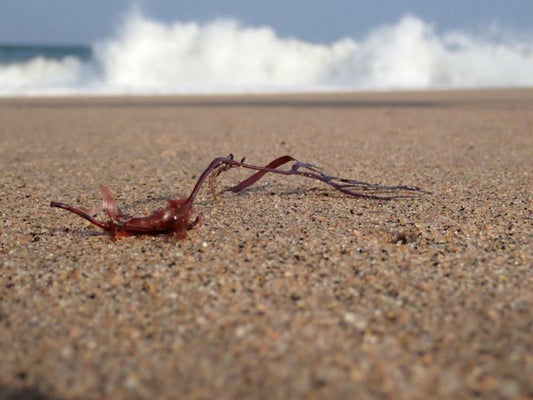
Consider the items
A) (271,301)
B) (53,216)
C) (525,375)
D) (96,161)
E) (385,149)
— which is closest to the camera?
(525,375)

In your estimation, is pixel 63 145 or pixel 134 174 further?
pixel 63 145

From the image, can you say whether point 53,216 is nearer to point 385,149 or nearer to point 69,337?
point 69,337

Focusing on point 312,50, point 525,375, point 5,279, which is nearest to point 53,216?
point 5,279

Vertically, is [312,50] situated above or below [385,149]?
above

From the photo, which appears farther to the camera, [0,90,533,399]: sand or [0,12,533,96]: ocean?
[0,12,533,96]: ocean

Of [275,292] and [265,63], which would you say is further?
[265,63]

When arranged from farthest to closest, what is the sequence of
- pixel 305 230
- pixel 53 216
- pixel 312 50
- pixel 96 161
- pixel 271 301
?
pixel 312 50 < pixel 96 161 < pixel 53 216 < pixel 305 230 < pixel 271 301

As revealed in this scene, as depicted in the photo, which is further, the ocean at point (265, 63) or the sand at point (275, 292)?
the ocean at point (265, 63)
